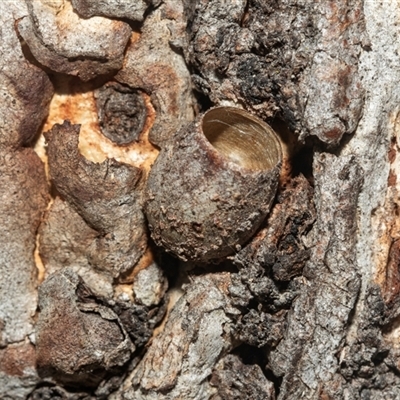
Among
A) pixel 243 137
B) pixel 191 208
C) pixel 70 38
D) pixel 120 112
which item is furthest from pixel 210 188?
pixel 70 38

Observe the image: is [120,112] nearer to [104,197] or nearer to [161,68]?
[161,68]

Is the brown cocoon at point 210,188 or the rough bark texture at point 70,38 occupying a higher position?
Answer: the rough bark texture at point 70,38

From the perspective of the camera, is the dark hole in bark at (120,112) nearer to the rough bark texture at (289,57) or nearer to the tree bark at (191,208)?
the tree bark at (191,208)

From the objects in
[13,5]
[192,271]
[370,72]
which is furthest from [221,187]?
[13,5]

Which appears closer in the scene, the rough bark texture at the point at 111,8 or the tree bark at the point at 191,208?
the tree bark at the point at 191,208

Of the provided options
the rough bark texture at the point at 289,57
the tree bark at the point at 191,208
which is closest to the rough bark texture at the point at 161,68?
the tree bark at the point at 191,208

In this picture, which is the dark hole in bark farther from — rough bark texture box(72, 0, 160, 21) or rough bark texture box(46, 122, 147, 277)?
rough bark texture box(72, 0, 160, 21)

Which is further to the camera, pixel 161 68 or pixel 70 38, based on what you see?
pixel 161 68

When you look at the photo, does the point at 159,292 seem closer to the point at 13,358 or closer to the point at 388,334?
the point at 13,358

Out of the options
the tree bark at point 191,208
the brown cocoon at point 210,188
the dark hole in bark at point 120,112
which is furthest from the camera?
the dark hole in bark at point 120,112
